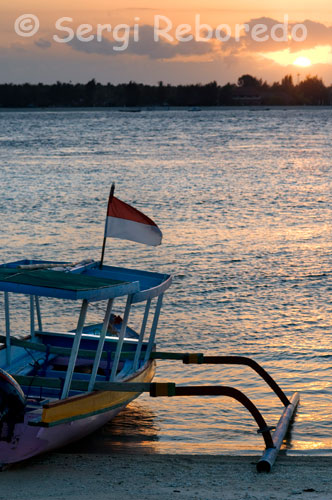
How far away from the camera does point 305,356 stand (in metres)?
13.9

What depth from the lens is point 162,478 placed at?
851cm

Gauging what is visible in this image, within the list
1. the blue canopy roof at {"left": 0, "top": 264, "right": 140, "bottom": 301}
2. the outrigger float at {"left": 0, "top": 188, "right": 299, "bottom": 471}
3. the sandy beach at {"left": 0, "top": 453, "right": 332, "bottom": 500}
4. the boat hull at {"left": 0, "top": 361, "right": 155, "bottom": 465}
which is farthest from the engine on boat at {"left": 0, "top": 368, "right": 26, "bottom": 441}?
the blue canopy roof at {"left": 0, "top": 264, "right": 140, "bottom": 301}

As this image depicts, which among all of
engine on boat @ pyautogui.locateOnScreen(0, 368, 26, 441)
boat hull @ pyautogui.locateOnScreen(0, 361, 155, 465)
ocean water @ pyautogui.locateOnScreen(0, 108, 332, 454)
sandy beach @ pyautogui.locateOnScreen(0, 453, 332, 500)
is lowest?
ocean water @ pyautogui.locateOnScreen(0, 108, 332, 454)

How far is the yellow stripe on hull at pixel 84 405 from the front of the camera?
8.39 meters

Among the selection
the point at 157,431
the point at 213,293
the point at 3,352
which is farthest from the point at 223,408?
the point at 213,293

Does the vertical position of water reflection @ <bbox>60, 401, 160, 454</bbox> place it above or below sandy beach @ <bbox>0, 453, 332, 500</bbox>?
below

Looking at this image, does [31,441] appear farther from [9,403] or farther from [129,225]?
[129,225]

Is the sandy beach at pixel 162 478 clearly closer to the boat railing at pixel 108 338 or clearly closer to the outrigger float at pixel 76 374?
the outrigger float at pixel 76 374

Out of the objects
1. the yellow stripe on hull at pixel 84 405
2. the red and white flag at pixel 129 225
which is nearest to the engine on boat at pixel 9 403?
the yellow stripe on hull at pixel 84 405

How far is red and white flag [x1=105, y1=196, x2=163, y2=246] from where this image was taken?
35.5 ft

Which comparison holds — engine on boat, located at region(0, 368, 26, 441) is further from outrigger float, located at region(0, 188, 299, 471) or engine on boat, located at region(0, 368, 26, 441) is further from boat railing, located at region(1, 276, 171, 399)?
boat railing, located at region(1, 276, 171, 399)

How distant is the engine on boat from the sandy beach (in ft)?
1.98

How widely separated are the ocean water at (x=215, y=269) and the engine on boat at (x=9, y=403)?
64.2 inches

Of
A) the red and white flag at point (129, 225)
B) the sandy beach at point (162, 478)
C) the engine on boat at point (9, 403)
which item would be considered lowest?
the sandy beach at point (162, 478)
